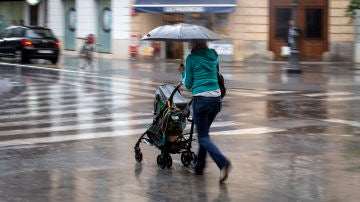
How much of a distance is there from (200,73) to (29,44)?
2071cm

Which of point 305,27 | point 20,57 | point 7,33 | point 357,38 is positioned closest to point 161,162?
point 20,57

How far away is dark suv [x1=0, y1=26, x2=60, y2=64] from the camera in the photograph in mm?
27109

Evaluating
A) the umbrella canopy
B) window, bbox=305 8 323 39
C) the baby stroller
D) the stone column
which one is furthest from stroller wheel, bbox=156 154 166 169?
window, bbox=305 8 323 39

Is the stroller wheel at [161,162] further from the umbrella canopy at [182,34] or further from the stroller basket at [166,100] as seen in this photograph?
the umbrella canopy at [182,34]

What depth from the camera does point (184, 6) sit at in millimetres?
29047

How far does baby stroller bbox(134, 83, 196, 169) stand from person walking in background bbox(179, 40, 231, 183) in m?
0.38

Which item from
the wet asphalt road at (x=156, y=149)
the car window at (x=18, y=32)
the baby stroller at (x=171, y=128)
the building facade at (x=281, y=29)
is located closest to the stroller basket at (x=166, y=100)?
the baby stroller at (x=171, y=128)

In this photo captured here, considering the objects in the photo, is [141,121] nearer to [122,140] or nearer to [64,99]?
[122,140]

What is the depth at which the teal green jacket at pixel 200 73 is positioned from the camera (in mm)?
7496

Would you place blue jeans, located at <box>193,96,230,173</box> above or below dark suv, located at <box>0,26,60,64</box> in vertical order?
below

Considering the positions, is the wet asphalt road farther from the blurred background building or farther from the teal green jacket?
the blurred background building

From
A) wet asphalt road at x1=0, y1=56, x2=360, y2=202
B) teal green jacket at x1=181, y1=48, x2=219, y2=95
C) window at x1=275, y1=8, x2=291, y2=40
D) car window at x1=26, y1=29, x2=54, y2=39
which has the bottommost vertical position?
wet asphalt road at x1=0, y1=56, x2=360, y2=202

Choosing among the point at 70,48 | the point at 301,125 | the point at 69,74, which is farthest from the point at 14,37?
the point at 301,125

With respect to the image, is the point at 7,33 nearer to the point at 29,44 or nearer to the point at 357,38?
the point at 29,44
